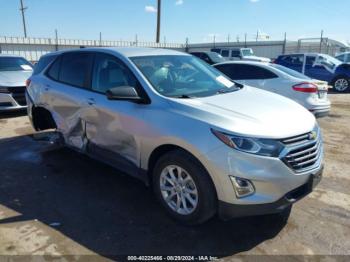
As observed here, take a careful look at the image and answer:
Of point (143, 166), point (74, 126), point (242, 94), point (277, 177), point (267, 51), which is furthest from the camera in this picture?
point (267, 51)

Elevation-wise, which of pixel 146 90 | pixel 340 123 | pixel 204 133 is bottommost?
pixel 340 123

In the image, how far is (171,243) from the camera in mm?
3053

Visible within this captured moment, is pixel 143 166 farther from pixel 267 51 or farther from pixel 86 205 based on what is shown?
pixel 267 51

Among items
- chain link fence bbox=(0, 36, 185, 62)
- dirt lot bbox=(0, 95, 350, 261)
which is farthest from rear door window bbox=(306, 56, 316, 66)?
chain link fence bbox=(0, 36, 185, 62)

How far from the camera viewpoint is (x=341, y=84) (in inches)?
583

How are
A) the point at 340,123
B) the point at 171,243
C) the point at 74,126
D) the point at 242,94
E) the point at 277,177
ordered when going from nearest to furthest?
the point at 277,177, the point at 171,243, the point at 242,94, the point at 74,126, the point at 340,123

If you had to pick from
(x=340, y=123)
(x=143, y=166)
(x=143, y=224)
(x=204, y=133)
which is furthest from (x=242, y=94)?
(x=340, y=123)

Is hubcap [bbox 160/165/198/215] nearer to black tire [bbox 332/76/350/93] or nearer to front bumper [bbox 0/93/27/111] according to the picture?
front bumper [bbox 0/93/27/111]

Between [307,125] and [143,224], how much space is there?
1935mm

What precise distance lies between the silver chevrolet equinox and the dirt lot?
0.27 meters

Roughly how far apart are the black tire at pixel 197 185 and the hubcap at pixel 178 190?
5cm

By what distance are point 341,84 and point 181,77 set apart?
13.2 metres

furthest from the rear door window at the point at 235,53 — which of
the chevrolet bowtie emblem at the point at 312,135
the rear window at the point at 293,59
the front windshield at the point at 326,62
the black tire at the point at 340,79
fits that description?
the chevrolet bowtie emblem at the point at 312,135

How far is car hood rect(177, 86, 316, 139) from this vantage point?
2.90 meters
